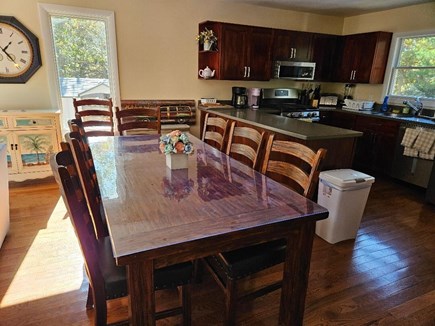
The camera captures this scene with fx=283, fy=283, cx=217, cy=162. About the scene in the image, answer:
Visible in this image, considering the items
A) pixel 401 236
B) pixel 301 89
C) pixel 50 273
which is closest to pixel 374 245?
pixel 401 236

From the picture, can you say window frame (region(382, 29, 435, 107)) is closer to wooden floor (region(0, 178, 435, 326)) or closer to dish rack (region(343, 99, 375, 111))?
dish rack (region(343, 99, 375, 111))

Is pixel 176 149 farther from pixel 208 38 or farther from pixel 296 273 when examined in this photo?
pixel 208 38

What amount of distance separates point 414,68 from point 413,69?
0.03m

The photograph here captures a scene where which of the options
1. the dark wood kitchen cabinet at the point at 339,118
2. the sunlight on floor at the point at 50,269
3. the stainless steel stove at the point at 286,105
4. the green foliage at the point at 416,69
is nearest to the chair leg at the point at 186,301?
the sunlight on floor at the point at 50,269

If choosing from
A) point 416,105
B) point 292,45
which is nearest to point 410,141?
point 416,105

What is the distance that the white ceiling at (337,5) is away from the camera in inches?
167

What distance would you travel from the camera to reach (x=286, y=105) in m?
4.97

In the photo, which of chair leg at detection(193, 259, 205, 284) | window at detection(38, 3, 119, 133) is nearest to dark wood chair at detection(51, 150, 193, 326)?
chair leg at detection(193, 259, 205, 284)

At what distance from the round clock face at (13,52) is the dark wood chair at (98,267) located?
3.01 m

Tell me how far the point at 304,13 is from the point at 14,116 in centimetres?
477

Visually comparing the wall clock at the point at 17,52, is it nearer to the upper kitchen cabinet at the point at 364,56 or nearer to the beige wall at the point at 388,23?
the upper kitchen cabinet at the point at 364,56

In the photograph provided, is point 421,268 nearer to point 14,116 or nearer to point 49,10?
point 14,116

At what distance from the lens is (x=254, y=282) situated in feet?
6.68

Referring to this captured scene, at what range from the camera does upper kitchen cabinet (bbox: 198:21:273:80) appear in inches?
167
